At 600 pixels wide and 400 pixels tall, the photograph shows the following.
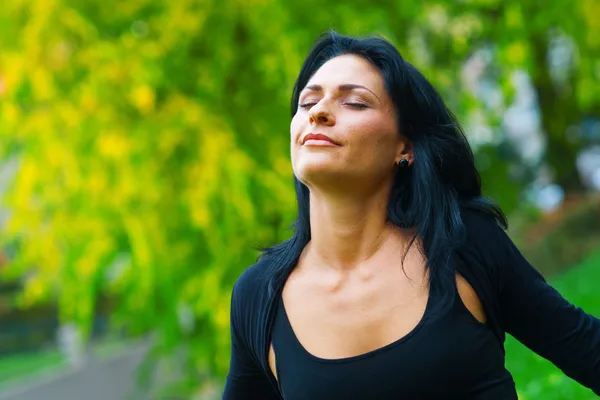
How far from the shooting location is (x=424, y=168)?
66.6 inches

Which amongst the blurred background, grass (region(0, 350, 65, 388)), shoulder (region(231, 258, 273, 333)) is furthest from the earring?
grass (region(0, 350, 65, 388))

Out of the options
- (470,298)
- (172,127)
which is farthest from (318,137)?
(172,127)

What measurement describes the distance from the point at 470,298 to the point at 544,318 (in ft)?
0.49

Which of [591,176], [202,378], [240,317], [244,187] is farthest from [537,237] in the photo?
[240,317]

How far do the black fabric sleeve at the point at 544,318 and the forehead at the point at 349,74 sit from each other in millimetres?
397

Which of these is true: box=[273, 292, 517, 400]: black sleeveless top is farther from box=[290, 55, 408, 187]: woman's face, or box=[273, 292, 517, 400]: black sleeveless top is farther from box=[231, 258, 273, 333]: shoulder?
box=[290, 55, 408, 187]: woman's face

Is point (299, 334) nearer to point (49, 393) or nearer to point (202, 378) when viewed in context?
point (202, 378)

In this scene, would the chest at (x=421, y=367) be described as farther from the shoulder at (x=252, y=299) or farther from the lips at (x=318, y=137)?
the lips at (x=318, y=137)

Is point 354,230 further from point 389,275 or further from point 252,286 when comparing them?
point 252,286

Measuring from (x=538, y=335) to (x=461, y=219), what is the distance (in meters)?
0.27

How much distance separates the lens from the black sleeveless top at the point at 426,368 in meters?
1.51

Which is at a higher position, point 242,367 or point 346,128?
point 346,128

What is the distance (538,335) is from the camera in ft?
5.29

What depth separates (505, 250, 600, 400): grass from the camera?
132 inches
